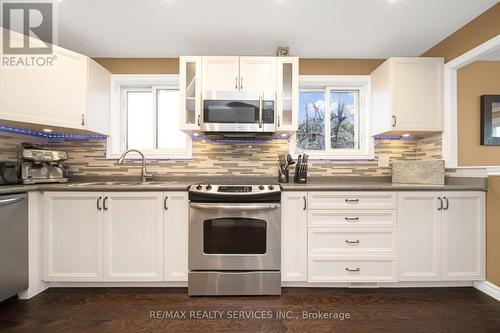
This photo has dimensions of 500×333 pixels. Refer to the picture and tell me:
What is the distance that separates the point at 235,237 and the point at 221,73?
159cm

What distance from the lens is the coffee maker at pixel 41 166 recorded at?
82.7 inches

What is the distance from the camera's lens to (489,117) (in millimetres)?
2316

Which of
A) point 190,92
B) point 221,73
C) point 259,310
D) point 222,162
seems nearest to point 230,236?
point 259,310

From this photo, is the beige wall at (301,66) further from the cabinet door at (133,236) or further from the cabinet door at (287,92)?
the cabinet door at (133,236)

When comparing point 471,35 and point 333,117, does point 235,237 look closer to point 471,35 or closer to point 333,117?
point 333,117

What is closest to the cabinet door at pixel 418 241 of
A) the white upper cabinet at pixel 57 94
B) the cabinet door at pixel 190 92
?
the cabinet door at pixel 190 92

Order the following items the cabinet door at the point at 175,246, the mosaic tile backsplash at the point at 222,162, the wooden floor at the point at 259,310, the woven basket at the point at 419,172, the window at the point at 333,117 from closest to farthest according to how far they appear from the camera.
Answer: the wooden floor at the point at 259,310
the cabinet door at the point at 175,246
the woven basket at the point at 419,172
the mosaic tile backsplash at the point at 222,162
the window at the point at 333,117

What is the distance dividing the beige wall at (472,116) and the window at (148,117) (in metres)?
2.93

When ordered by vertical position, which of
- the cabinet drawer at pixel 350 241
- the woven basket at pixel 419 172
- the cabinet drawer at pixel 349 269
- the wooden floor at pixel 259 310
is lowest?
the wooden floor at pixel 259 310

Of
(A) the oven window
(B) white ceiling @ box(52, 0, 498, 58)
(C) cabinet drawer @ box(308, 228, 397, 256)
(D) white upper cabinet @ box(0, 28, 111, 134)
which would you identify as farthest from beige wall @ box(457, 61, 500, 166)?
(D) white upper cabinet @ box(0, 28, 111, 134)

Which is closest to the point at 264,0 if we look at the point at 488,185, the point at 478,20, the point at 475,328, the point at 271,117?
the point at 271,117

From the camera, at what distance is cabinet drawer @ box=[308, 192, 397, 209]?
6.60 feet

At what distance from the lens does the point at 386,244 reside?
201cm

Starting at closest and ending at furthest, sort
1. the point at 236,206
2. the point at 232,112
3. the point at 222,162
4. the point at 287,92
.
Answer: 1. the point at 236,206
2. the point at 232,112
3. the point at 287,92
4. the point at 222,162
